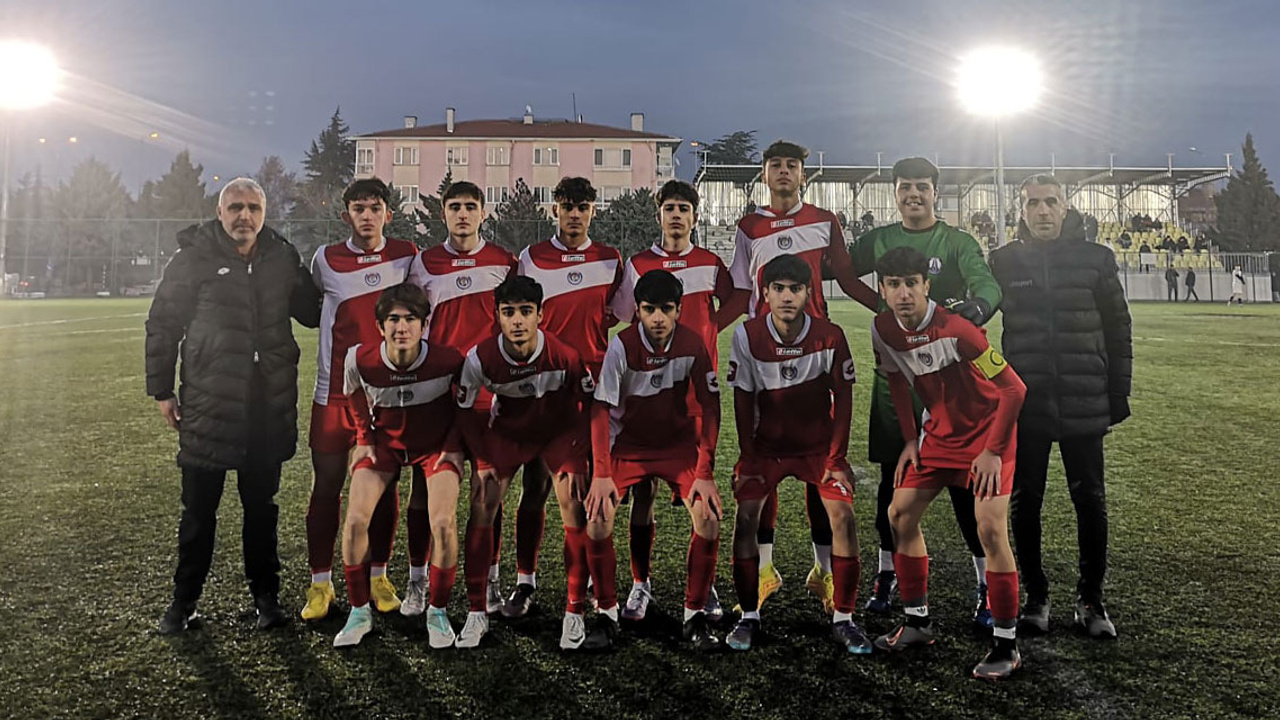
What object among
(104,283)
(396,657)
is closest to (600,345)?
(396,657)

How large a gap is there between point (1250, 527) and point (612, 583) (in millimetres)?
3999

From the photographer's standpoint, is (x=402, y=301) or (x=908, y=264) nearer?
(x=908, y=264)

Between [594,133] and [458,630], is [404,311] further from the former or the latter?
[594,133]

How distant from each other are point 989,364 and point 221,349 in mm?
3120

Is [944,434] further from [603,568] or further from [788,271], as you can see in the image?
[603,568]

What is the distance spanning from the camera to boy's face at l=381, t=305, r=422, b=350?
3242 millimetres

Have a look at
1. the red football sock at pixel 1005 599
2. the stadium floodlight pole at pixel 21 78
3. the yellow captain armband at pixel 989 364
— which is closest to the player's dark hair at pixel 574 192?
the yellow captain armband at pixel 989 364

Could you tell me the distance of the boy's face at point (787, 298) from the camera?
3160 millimetres

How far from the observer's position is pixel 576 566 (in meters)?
3.26

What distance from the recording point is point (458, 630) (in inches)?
134

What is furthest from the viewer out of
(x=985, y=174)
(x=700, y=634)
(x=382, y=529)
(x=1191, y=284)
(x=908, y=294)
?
(x=985, y=174)

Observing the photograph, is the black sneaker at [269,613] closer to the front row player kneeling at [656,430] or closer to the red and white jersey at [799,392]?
the front row player kneeling at [656,430]

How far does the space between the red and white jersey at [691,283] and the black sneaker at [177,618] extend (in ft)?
7.45

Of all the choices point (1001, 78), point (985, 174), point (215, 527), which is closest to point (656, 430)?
point (215, 527)
